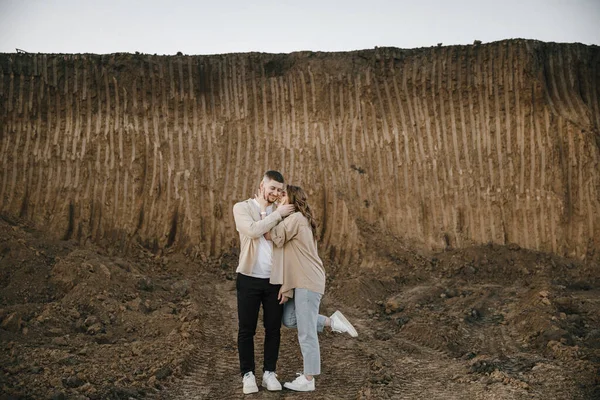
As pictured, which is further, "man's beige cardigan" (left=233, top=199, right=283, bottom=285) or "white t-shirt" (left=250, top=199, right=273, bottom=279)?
"white t-shirt" (left=250, top=199, right=273, bottom=279)

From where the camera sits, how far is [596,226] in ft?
43.2

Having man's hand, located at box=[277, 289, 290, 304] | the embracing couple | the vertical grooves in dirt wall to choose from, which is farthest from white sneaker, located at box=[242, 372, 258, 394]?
the vertical grooves in dirt wall

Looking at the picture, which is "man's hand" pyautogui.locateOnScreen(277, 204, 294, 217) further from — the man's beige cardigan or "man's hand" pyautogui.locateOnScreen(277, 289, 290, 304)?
"man's hand" pyautogui.locateOnScreen(277, 289, 290, 304)

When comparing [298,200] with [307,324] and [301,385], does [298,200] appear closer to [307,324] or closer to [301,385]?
[307,324]

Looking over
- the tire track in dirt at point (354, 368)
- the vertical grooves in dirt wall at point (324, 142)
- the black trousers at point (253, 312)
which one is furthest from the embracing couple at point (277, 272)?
the vertical grooves in dirt wall at point (324, 142)

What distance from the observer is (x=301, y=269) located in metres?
5.82

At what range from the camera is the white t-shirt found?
231 inches

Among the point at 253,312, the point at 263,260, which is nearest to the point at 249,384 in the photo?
the point at 253,312

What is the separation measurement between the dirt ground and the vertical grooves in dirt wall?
0.68m

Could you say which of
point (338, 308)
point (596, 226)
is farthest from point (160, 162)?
point (596, 226)

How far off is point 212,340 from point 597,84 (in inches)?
396

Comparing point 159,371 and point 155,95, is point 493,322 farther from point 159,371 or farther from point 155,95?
point 155,95

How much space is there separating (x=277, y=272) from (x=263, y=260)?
17cm

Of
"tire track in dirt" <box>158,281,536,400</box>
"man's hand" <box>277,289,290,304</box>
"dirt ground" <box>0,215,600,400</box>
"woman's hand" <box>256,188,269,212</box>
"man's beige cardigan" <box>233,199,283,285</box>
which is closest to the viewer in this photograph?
"man's beige cardigan" <box>233,199,283,285</box>
